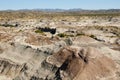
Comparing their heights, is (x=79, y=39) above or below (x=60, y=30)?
above

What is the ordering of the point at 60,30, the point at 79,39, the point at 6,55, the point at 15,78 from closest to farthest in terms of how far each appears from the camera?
the point at 15,78 < the point at 6,55 < the point at 79,39 < the point at 60,30

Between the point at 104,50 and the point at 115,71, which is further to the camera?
the point at 104,50

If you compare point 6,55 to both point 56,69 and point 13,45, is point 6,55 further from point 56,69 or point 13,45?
point 56,69

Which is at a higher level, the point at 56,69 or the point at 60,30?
the point at 56,69

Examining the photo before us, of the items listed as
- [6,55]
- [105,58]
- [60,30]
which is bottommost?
[60,30]

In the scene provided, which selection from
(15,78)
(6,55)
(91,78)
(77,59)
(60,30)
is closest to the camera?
(91,78)

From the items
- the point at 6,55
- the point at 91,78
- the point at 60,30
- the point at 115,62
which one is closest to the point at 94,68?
the point at 91,78

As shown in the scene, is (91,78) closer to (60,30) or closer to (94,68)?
(94,68)

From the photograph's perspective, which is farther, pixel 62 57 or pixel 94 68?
pixel 62 57

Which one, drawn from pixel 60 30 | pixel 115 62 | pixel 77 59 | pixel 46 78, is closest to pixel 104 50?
pixel 115 62
